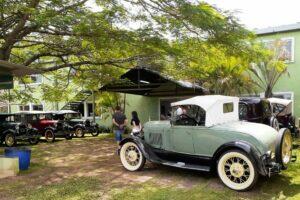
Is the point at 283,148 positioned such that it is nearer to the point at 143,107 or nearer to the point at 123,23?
the point at 123,23

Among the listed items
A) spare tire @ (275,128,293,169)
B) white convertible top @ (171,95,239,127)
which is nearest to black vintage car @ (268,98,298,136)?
white convertible top @ (171,95,239,127)

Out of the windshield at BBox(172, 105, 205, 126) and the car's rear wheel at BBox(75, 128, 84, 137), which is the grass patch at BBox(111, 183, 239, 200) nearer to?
the windshield at BBox(172, 105, 205, 126)

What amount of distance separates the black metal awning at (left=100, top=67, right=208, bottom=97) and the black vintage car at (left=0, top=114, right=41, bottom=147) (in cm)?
442

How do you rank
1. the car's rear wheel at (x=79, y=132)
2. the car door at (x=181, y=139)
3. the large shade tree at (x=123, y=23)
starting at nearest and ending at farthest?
1. the car door at (x=181, y=139)
2. the large shade tree at (x=123, y=23)
3. the car's rear wheel at (x=79, y=132)

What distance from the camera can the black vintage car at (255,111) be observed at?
436 inches

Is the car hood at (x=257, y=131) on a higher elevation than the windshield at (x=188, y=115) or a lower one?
lower

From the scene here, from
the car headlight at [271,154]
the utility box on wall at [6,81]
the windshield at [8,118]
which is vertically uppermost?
the utility box on wall at [6,81]

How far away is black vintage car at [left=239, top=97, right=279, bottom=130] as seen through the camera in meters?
11.1

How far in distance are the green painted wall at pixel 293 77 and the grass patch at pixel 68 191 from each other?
1270 cm

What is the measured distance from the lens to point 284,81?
17062mm

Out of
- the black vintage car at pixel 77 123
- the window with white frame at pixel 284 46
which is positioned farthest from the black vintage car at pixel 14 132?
the window with white frame at pixel 284 46

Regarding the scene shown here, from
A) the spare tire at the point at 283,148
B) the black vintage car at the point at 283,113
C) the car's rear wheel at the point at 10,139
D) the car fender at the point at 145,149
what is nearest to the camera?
the spare tire at the point at 283,148

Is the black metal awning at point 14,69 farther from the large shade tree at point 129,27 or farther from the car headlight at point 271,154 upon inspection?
the car headlight at point 271,154

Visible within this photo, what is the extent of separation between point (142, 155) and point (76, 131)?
441 inches
